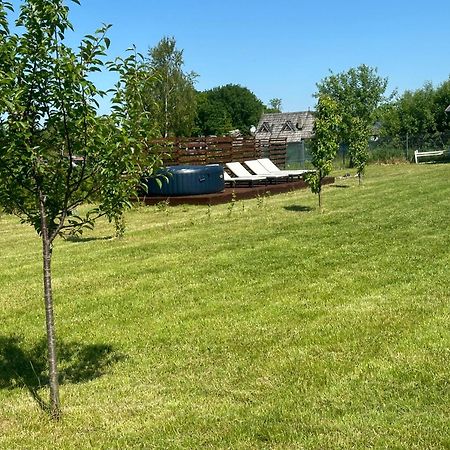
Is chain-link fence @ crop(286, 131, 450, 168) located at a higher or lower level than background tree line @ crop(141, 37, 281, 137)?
lower

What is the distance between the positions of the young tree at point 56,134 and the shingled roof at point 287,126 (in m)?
77.4

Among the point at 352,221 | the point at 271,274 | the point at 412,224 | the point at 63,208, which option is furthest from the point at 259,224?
the point at 63,208

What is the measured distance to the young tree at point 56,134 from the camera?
13.2 ft

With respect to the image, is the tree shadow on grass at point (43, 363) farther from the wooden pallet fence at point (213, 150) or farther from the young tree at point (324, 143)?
the wooden pallet fence at point (213, 150)

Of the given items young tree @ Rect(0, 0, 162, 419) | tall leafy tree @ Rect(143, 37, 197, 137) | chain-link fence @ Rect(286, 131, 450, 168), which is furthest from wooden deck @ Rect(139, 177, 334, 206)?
tall leafy tree @ Rect(143, 37, 197, 137)

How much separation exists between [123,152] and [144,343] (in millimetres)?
2384

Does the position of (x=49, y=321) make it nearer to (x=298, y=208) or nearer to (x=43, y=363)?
(x=43, y=363)

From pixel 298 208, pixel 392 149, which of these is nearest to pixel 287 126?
pixel 392 149

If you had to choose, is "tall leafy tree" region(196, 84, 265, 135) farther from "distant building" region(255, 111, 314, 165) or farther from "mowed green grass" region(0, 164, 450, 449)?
"mowed green grass" region(0, 164, 450, 449)

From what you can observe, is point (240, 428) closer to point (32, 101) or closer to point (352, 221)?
point (32, 101)

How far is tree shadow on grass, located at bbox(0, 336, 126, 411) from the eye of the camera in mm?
5309

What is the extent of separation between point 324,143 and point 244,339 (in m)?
10.5

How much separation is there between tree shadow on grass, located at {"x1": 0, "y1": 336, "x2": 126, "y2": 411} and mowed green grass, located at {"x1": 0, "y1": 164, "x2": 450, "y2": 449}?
3cm

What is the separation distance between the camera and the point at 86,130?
426 centimetres
